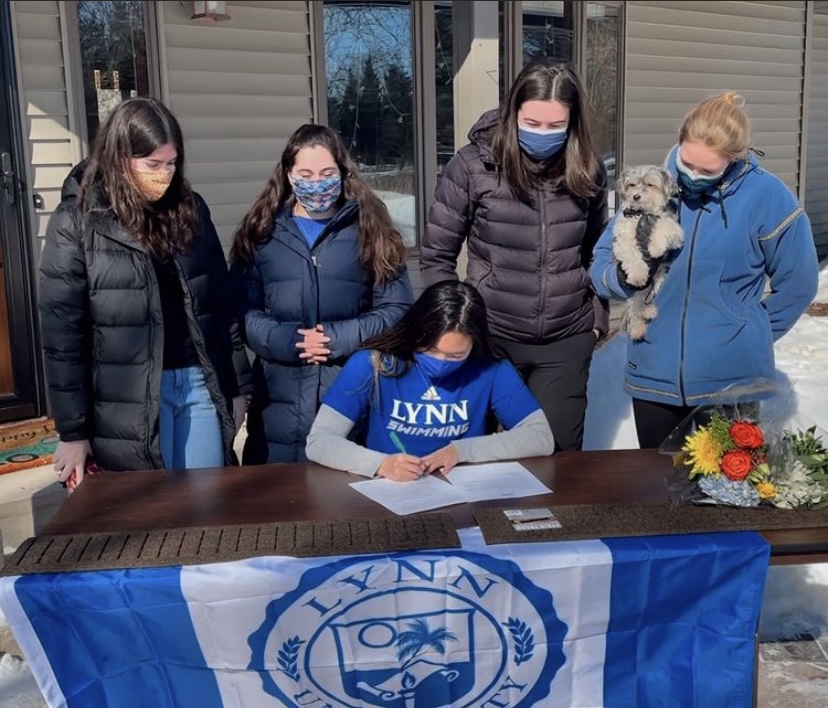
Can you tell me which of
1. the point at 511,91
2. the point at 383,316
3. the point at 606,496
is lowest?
the point at 606,496

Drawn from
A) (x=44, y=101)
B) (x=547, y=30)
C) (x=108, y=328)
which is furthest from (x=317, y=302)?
(x=547, y=30)

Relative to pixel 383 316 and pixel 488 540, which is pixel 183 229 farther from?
pixel 488 540

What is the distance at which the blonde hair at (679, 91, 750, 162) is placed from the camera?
2.59 m

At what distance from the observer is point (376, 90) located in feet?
20.3

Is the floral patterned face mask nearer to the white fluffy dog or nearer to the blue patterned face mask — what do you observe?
the blue patterned face mask

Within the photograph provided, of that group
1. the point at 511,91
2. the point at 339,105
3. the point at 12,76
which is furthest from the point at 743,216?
the point at 339,105

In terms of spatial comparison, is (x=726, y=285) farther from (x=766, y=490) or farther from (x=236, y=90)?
(x=236, y=90)

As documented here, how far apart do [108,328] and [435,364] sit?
0.91 m

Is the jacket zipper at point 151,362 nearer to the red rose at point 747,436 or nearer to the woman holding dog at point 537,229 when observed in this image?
the woman holding dog at point 537,229

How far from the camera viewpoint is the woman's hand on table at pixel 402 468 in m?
2.58

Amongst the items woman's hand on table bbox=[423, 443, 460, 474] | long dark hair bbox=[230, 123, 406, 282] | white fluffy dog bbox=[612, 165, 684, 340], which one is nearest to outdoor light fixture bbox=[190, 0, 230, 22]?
long dark hair bbox=[230, 123, 406, 282]

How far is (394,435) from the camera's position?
9.34ft

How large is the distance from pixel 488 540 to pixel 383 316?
1.02 metres

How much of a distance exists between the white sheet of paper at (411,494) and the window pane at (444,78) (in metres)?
4.31
